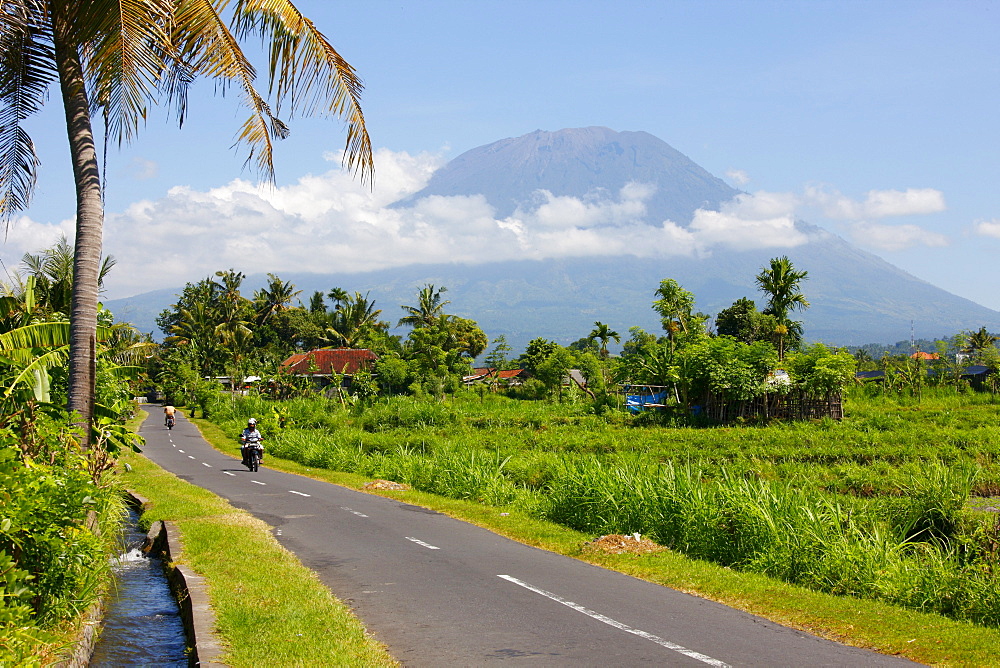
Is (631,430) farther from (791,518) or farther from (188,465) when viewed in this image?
(791,518)

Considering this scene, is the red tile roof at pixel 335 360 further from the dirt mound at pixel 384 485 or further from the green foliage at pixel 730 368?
the dirt mound at pixel 384 485

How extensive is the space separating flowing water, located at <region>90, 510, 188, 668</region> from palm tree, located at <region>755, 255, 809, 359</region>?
43498 millimetres

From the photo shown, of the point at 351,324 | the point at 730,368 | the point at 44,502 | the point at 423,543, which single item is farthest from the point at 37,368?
the point at 351,324

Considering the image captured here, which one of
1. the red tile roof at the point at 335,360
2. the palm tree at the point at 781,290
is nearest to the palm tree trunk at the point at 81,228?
the palm tree at the point at 781,290

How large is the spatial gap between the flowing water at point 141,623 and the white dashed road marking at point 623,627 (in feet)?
11.4

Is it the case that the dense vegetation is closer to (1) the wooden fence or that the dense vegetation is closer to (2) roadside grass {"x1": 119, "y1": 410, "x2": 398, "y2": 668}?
(2) roadside grass {"x1": 119, "y1": 410, "x2": 398, "y2": 668}

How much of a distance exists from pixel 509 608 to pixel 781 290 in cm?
4505

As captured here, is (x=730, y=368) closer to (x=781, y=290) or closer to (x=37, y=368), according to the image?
(x=781, y=290)

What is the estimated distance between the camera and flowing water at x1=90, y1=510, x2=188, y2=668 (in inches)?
287

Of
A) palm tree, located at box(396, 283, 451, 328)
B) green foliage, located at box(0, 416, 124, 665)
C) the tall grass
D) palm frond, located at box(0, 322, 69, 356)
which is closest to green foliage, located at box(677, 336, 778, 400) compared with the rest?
the tall grass

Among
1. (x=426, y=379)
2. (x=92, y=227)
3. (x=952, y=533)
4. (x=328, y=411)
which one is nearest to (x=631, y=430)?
(x=328, y=411)

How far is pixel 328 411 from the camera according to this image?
1631 inches

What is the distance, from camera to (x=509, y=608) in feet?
26.0

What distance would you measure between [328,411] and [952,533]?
33.5m
